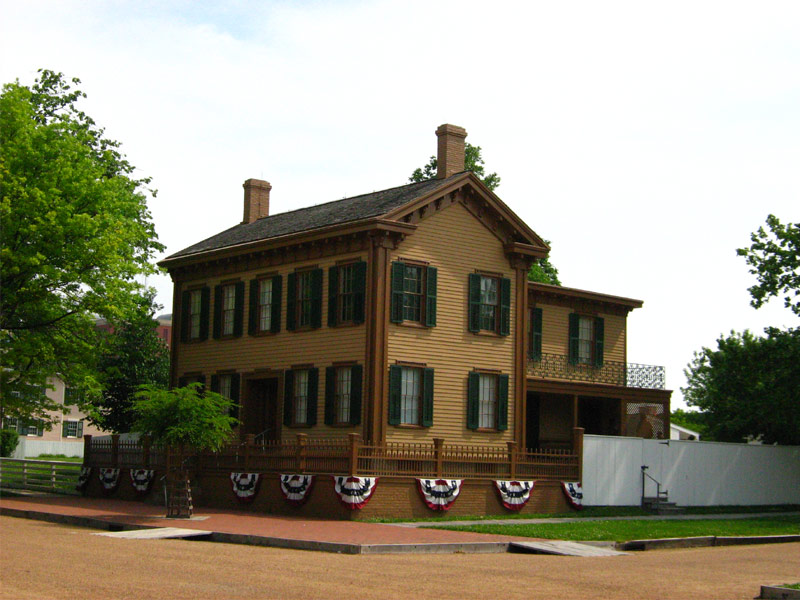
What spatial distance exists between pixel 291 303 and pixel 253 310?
2040 millimetres

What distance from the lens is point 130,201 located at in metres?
36.1

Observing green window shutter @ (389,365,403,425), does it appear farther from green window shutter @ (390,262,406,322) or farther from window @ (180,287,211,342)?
window @ (180,287,211,342)

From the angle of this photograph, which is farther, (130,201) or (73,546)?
(130,201)

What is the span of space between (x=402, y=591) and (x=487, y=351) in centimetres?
1913

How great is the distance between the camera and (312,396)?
31281mm

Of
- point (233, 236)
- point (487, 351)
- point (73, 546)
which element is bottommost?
point (73, 546)

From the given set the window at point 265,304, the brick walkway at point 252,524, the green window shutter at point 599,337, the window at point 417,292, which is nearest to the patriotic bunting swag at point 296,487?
the brick walkway at point 252,524

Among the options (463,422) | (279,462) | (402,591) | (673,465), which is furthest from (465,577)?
(673,465)

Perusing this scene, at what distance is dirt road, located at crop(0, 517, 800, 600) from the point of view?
12775 mm

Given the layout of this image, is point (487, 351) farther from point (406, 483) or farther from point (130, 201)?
point (130, 201)

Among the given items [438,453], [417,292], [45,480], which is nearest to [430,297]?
[417,292]

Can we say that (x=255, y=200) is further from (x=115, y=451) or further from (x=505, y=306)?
Answer: (x=505, y=306)

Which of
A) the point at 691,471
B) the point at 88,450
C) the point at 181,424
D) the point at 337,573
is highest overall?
the point at 181,424

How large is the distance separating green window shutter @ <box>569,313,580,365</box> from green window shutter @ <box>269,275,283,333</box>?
1143 cm
